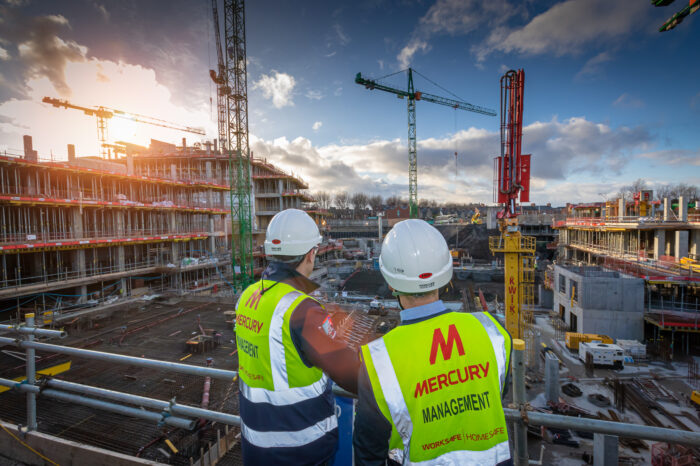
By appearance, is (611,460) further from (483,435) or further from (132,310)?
(132,310)

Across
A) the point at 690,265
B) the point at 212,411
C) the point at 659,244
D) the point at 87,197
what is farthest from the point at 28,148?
the point at 659,244

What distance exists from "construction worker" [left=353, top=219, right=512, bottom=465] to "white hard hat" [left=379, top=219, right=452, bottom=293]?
161 mm

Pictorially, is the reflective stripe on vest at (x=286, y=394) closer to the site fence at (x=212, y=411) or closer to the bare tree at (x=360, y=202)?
the site fence at (x=212, y=411)

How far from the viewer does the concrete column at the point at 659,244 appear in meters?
23.1

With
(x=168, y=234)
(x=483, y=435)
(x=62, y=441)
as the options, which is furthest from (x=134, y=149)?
(x=483, y=435)

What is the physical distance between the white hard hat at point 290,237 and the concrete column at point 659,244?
30410mm

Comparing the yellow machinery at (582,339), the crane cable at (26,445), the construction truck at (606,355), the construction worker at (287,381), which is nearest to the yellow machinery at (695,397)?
the construction truck at (606,355)

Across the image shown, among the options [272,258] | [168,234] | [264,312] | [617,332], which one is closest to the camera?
[264,312]

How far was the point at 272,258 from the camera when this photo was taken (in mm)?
2230

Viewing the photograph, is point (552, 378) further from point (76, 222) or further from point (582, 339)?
point (76, 222)

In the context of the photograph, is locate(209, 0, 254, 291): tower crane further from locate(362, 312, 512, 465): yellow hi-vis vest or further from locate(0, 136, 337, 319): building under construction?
locate(362, 312, 512, 465): yellow hi-vis vest

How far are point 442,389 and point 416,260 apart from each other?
582 millimetres

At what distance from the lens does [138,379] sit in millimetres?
11875

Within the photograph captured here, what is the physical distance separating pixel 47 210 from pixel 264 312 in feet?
92.7
